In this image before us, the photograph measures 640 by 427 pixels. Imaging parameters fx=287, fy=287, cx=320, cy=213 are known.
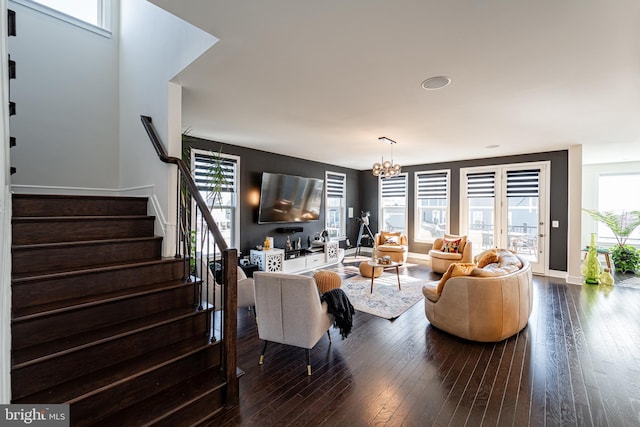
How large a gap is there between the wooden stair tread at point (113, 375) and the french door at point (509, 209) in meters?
6.65

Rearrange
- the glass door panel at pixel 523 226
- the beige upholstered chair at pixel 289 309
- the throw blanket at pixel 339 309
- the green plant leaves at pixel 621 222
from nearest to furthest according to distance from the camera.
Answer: the beige upholstered chair at pixel 289 309
the throw blanket at pixel 339 309
the glass door panel at pixel 523 226
the green plant leaves at pixel 621 222

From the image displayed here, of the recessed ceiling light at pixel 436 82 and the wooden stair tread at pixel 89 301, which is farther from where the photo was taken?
the recessed ceiling light at pixel 436 82

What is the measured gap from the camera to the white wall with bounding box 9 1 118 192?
319cm

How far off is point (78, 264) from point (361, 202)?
25.4 ft

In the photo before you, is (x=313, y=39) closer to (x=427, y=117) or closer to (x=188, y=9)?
(x=188, y=9)

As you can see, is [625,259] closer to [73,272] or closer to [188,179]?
[188,179]

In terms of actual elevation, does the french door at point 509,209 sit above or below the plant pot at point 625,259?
above

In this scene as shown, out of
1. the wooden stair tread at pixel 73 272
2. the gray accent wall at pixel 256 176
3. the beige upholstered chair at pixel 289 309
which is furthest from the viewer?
the gray accent wall at pixel 256 176

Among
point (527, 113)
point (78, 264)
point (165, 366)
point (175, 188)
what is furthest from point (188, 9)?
point (527, 113)

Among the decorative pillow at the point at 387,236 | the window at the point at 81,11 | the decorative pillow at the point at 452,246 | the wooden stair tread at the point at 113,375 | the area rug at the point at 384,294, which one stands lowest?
the area rug at the point at 384,294

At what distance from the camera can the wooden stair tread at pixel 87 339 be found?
1678mm

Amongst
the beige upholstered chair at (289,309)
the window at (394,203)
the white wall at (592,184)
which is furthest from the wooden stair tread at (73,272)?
the white wall at (592,184)

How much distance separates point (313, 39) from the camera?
209cm

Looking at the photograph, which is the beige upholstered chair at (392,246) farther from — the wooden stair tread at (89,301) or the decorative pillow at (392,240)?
the wooden stair tread at (89,301)
